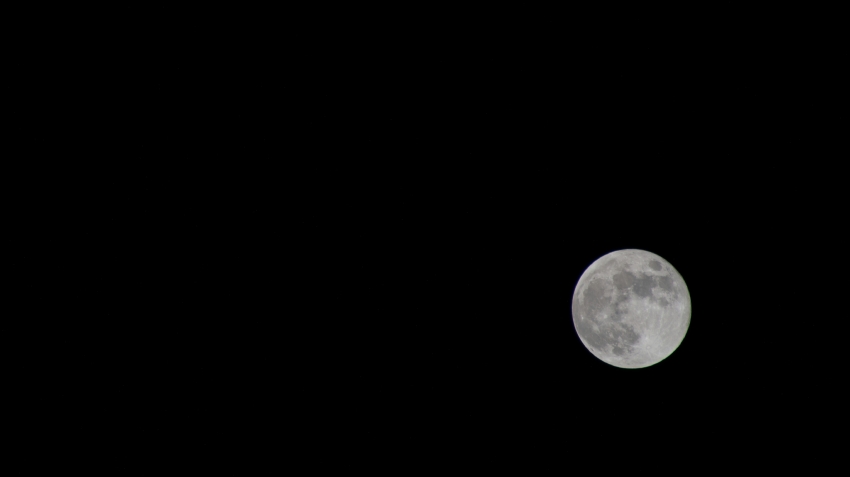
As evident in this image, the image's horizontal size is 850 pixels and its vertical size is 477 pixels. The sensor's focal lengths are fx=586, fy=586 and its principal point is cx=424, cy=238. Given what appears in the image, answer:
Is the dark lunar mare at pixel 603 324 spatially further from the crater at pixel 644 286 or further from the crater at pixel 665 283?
the crater at pixel 665 283

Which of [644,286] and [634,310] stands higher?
[644,286]

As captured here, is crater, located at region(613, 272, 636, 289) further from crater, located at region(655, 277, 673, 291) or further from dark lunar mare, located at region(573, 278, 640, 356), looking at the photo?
crater, located at region(655, 277, 673, 291)

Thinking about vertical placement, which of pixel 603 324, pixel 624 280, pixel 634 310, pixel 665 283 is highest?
pixel 665 283

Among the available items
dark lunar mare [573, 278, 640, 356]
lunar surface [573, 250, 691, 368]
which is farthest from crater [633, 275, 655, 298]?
dark lunar mare [573, 278, 640, 356]

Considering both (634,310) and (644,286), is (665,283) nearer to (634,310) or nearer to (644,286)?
(644,286)

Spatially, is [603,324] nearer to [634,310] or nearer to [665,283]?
[634,310]

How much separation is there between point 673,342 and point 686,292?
0.65 metres

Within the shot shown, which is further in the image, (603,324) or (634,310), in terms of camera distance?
(603,324)

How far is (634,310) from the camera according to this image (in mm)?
6559

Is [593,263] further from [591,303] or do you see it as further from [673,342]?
Result: [673,342]

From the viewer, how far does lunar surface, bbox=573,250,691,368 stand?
6.58 meters

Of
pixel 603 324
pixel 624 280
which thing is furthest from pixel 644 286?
pixel 603 324

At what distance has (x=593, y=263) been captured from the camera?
7.28 metres

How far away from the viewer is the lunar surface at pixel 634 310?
21.6 ft
